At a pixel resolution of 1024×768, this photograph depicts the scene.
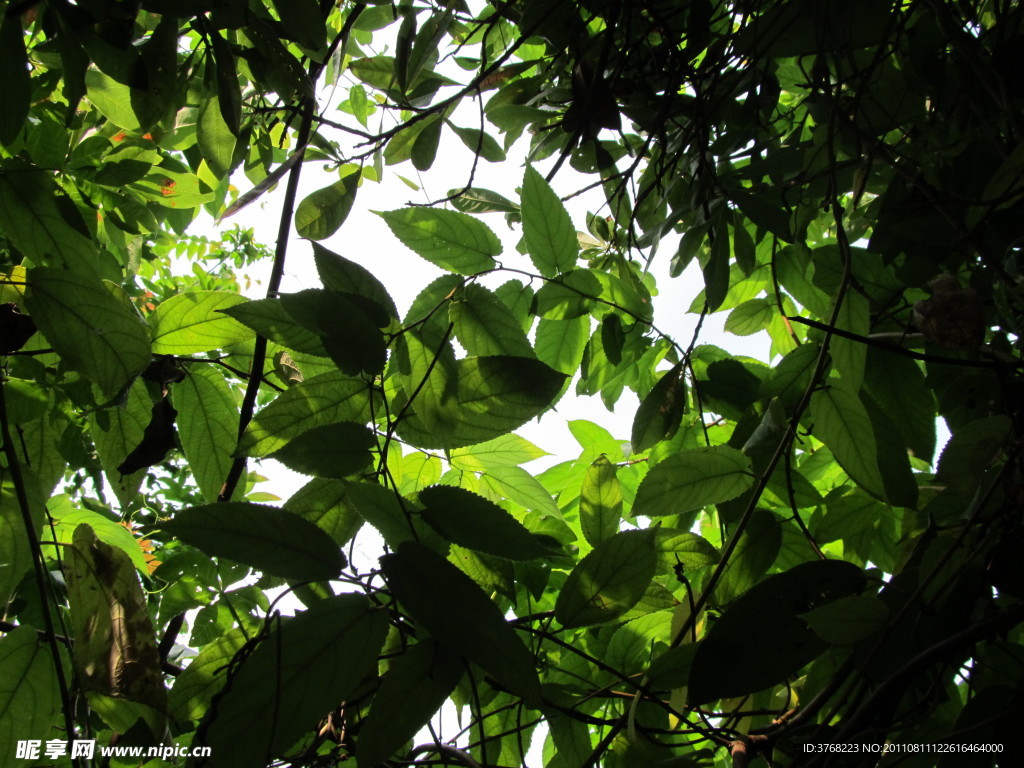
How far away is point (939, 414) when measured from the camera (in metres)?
0.92

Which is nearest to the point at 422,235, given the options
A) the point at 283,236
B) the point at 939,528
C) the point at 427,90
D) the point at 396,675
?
the point at 283,236

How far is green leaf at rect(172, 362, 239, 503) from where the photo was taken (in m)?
0.86

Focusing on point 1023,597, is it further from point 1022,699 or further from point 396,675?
point 396,675

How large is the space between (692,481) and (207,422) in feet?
1.97

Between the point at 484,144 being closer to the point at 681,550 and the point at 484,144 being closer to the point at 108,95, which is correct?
the point at 108,95

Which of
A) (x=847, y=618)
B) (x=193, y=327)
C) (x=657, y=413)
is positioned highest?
(x=193, y=327)

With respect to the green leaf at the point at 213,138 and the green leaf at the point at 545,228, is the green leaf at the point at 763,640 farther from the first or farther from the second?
the green leaf at the point at 213,138

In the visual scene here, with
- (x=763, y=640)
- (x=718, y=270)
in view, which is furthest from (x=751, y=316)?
(x=763, y=640)

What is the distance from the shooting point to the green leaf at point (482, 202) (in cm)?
115

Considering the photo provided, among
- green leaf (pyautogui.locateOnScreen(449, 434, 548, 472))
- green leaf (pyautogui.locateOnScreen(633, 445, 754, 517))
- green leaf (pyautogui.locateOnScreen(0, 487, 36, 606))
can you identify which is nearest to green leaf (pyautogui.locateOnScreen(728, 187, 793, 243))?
green leaf (pyautogui.locateOnScreen(633, 445, 754, 517))

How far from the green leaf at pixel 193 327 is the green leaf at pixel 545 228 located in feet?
1.24

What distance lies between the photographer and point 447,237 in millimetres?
902

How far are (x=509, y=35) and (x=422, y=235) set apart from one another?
2.24 feet

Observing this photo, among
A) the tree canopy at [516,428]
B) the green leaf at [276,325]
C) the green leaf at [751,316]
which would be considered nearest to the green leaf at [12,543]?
the tree canopy at [516,428]
